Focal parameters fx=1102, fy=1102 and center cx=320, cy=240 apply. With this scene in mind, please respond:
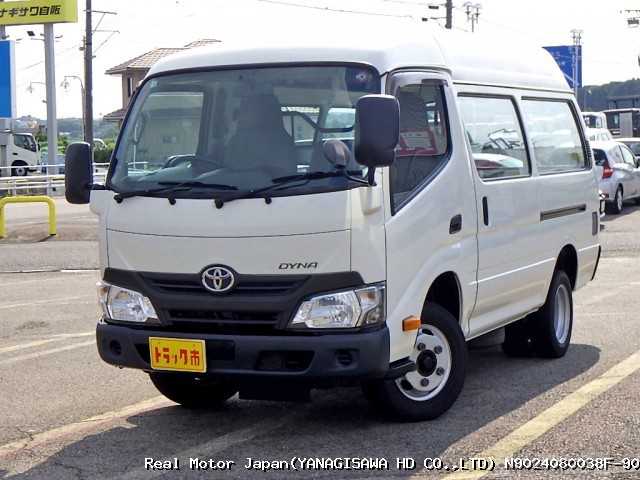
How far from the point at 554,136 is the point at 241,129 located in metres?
3.40

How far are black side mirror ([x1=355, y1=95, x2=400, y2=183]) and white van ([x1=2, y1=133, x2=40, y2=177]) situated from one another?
46969 millimetres

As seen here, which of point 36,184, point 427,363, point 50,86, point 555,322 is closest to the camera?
point 427,363

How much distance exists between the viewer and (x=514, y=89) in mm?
8094

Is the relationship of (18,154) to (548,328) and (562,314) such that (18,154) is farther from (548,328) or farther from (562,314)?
(548,328)

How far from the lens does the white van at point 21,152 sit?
51000 mm

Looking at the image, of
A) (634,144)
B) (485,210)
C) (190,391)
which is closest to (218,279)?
(190,391)

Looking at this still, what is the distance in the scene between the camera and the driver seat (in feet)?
20.0

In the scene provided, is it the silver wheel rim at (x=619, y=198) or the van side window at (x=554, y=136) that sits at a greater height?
the van side window at (x=554, y=136)

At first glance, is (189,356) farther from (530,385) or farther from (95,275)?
(95,275)

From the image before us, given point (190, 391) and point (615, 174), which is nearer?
point (190, 391)

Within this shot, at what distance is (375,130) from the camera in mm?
5789

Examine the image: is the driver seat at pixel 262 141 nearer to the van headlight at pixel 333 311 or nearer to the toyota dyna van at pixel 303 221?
the toyota dyna van at pixel 303 221

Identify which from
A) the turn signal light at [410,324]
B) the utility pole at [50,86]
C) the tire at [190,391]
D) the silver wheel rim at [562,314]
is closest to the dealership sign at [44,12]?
the utility pole at [50,86]

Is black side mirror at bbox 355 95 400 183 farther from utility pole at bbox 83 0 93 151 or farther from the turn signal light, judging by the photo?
utility pole at bbox 83 0 93 151
